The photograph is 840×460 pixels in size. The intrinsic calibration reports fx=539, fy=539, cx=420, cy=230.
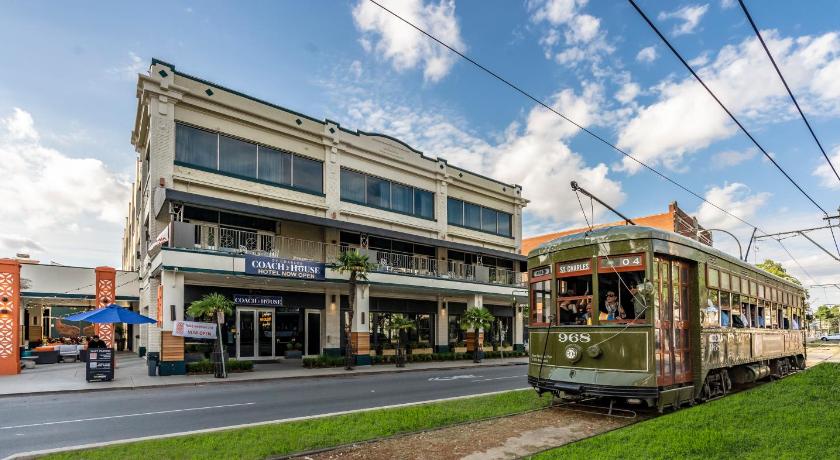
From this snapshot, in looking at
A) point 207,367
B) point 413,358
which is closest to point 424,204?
point 413,358

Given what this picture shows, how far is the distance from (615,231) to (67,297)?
34.3 m

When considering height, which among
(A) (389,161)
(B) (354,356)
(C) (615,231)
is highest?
(A) (389,161)

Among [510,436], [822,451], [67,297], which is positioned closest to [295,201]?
[67,297]

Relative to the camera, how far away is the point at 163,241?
21.3 metres

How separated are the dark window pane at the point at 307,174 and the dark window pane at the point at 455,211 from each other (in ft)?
33.8

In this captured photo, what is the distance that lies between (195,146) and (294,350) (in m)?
10.7

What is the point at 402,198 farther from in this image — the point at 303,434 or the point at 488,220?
the point at 303,434

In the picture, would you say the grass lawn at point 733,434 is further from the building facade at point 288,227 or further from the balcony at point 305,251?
the balcony at point 305,251

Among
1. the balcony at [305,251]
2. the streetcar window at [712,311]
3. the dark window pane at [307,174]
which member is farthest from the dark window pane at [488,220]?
the streetcar window at [712,311]

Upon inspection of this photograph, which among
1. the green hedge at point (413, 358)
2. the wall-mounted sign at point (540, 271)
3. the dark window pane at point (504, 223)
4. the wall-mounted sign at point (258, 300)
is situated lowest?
the green hedge at point (413, 358)

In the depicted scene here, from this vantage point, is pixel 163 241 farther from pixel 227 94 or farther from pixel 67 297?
pixel 67 297

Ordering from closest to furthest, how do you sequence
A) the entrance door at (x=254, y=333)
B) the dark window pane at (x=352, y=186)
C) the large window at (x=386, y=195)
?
the entrance door at (x=254, y=333)
the dark window pane at (x=352, y=186)
the large window at (x=386, y=195)

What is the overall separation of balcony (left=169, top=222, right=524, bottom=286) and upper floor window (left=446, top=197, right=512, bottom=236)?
10.0 feet

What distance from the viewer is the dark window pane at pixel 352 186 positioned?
2934cm
